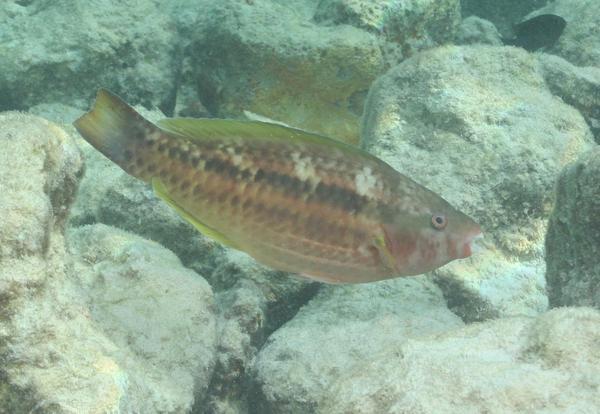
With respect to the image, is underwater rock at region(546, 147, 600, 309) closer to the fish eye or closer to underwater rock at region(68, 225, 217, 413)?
the fish eye

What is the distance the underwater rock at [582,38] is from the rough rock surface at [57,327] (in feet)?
23.1

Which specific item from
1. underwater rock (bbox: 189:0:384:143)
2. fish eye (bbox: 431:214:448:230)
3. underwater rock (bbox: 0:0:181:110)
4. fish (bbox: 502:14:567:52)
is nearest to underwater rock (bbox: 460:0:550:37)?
fish (bbox: 502:14:567:52)

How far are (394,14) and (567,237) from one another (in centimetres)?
420

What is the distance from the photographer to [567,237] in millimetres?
3393

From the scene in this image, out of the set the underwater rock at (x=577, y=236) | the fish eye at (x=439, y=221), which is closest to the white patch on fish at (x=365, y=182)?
the fish eye at (x=439, y=221)

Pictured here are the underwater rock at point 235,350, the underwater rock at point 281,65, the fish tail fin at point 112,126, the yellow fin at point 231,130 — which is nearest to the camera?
the fish tail fin at point 112,126

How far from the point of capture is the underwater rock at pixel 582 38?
321 inches

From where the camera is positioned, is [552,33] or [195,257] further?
[552,33]

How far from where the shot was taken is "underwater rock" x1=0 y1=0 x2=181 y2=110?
22.3ft

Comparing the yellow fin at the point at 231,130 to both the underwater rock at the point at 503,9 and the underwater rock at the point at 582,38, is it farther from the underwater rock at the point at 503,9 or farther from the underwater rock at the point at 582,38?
the underwater rock at the point at 503,9

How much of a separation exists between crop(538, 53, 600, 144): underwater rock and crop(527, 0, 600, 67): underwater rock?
3054mm

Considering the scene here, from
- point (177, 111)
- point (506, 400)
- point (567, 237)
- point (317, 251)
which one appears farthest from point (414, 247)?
point (177, 111)

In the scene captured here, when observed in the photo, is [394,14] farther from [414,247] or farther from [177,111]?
[414,247]

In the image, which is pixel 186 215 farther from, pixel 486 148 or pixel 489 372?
pixel 486 148
